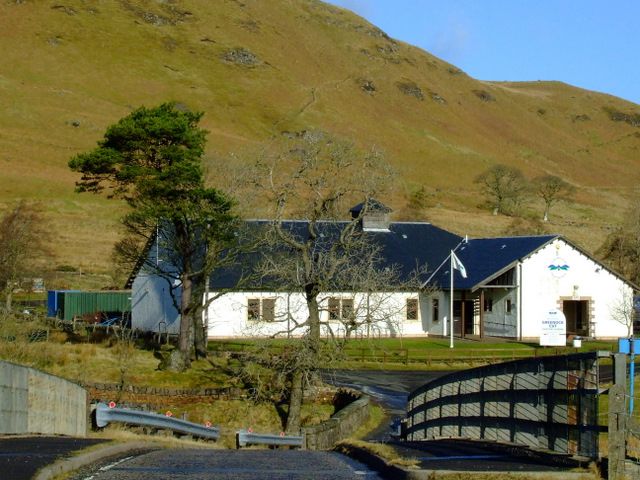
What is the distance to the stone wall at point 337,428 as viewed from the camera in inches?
862

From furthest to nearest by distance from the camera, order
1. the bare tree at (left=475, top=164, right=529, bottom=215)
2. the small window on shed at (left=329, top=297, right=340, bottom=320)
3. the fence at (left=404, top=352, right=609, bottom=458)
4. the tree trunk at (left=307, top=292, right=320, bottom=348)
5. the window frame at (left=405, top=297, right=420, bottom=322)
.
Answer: the bare tree at (left=475, top=164, right=529, bottom=215) < the window frame at (left=405, top=297, right=420, bottom=322) < the small window on shed at (left=329, top=297, right=340, bottom=320) < the tree trunk at (left=307, top=292, right=320, bottom=348) < the fence at (left=404, top=352, right=609, bottom=458)

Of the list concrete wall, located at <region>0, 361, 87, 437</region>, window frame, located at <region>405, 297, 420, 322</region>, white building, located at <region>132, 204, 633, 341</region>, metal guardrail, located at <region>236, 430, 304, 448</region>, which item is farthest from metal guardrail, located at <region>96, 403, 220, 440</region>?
window frame, located at <region>405, 297, 420, 322</region>

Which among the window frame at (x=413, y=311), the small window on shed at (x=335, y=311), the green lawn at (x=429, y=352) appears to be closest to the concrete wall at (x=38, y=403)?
the small window on shed at (x=335, y=311)

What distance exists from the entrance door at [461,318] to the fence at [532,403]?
35363 mm

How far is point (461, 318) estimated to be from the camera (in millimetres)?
54438

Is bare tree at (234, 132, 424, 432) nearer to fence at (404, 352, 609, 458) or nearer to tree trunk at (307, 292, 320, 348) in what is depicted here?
tree trunk at (307, 292, 320, 348)

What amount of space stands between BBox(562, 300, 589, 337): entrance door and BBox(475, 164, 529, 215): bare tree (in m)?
68.6

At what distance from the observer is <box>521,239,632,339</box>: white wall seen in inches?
2082

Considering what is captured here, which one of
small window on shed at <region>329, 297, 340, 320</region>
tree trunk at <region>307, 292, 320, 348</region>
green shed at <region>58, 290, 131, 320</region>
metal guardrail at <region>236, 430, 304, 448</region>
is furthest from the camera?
green shed at <region>58, 290, 131, 320</region>

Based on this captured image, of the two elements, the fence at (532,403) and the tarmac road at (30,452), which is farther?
the fence at (532,403)

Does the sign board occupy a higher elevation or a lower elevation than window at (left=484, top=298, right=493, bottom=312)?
lower

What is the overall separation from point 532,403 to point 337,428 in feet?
39.8

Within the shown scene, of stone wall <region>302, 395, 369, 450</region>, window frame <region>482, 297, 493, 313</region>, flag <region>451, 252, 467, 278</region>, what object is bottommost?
stone wall <region>302, 395, 369, 450</region>

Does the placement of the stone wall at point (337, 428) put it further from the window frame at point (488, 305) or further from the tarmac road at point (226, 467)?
the window frame at point (488, 305)
